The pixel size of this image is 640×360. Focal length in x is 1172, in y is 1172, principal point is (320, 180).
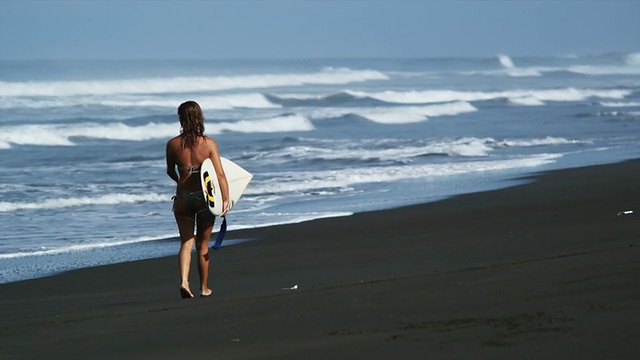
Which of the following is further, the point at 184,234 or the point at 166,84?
the point at 166,84

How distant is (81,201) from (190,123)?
292 inches

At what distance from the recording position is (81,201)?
1395 cm

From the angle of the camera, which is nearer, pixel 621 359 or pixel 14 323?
pixel 621 359

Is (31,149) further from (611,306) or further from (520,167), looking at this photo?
(611,306)

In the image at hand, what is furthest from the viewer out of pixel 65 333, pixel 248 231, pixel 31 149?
pixel 31 149

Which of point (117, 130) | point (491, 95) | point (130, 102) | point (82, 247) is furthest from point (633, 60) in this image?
point (82, 247)

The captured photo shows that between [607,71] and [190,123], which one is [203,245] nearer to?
[190,123]

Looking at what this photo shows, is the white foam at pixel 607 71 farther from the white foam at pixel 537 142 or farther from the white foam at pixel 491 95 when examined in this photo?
the white foam at pixel 537 142

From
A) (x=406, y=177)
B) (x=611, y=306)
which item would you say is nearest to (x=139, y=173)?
(x=406, y=177)

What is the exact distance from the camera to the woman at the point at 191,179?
6.88m

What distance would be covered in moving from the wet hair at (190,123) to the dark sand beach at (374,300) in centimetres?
93

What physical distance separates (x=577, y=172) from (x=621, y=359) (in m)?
11.4

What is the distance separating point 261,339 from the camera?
5.00 meters

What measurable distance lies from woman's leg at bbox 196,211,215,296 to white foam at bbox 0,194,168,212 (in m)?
6.75
